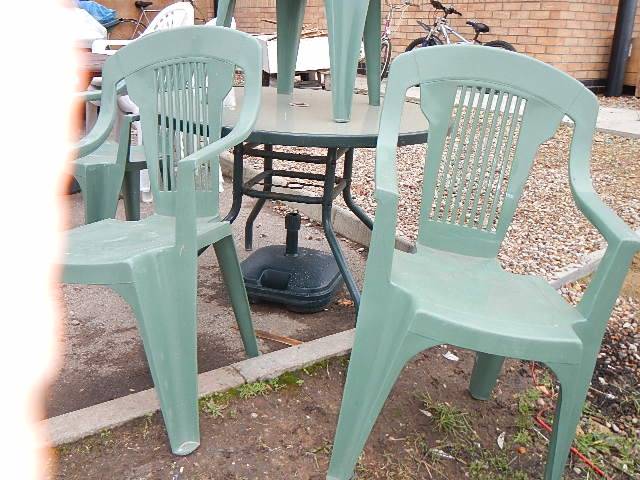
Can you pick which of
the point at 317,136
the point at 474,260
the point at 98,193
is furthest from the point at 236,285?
the point at 98,193

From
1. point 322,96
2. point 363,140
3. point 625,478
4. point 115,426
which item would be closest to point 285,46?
point 322,96

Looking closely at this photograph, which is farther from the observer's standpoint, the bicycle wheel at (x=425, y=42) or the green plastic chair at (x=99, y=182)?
the bicycle wheel at (x=425, y=42)

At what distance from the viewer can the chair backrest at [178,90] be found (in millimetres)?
2023

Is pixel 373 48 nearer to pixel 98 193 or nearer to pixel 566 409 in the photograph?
pixel 98 193

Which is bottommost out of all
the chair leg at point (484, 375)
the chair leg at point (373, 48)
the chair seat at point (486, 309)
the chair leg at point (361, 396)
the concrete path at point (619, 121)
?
the chair leg at point (484, 375)

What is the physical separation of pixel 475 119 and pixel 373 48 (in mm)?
908

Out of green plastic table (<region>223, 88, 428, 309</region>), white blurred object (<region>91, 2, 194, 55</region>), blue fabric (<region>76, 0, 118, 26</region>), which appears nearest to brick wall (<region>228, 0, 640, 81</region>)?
blue fabric (<region>76, 0, 118, 26</region>)

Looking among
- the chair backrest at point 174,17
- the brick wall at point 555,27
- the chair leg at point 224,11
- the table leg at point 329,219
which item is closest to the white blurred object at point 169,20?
the chair backrest at point 174,17

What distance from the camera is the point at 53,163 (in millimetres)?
2482

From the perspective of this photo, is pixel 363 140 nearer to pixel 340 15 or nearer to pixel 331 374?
pixel 340 15

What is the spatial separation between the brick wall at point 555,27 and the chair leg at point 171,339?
747 cm

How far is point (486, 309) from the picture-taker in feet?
5.14

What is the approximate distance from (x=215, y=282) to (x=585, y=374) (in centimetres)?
196

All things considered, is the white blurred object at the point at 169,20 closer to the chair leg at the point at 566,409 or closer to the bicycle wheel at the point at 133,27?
the chair leg at the point at 566,409
